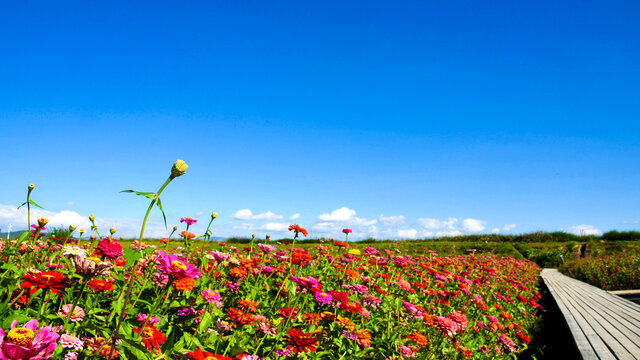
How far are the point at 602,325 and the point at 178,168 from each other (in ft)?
20.6

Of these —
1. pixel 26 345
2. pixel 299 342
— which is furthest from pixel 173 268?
pixel 299 342

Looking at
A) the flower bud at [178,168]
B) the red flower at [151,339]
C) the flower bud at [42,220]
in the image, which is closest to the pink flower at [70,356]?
the red flower at [151,339]

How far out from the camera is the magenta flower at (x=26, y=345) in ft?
2.85

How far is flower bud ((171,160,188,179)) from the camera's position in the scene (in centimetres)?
96

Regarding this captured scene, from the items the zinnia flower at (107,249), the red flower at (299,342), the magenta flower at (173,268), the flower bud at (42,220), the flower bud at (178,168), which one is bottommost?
the red flower at (299,342)

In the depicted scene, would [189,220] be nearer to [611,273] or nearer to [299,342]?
[299,342]

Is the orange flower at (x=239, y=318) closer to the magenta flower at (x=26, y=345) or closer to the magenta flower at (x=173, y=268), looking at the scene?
the magenta flower at (x=173, y=268)

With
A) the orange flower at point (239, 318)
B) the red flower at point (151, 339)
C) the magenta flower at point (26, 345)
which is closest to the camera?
the magenta flower at point (26, 345)

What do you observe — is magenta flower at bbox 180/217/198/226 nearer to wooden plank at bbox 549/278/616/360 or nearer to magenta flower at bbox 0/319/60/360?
magenta flower at bbox 0/319/60/360

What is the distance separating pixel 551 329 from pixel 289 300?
20.4 feet

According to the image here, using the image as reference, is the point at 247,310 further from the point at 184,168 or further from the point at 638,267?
the point at 638,267

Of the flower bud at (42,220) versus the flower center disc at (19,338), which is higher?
the flower bud at (42,220)

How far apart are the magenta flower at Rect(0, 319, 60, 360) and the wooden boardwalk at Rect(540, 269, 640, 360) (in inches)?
171

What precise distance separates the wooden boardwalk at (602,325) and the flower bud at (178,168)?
425cm
